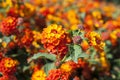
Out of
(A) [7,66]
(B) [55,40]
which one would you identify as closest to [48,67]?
(A) [7,66]

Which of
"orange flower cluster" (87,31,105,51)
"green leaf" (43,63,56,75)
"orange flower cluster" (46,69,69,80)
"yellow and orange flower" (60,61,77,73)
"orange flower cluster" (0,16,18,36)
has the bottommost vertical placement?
"green leaf" (43,63,56,75)

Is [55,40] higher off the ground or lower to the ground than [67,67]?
higher

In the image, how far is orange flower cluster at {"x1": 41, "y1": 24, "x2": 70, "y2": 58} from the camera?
2514 mm

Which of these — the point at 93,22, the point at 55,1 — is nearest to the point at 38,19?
the point at 93,22

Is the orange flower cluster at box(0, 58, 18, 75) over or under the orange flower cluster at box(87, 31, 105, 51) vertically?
under

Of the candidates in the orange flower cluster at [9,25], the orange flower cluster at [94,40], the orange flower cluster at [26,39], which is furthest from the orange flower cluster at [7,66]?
the orange flower cluster at [94,40]

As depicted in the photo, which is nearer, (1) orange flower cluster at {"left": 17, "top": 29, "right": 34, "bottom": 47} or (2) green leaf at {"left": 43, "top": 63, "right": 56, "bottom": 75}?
(2) green leaf at {"left": 43, "top": 63, "right": 56, "bottom": 75}

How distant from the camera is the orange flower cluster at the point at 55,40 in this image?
2.51 meters

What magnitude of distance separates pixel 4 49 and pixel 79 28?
0.73 metres

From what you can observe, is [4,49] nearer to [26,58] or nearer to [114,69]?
[26,58]

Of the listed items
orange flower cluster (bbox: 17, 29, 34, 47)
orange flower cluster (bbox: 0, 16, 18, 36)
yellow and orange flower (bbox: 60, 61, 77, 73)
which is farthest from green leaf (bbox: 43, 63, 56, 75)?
orange flower cluster (bbox: 0, 16, 18, 36)

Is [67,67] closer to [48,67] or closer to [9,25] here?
[48,67]

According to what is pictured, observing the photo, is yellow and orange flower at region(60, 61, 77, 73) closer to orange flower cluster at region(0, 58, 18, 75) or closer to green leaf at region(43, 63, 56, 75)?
green leaf at region(43, 63, 56, 75)

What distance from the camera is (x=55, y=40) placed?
2508 mm
